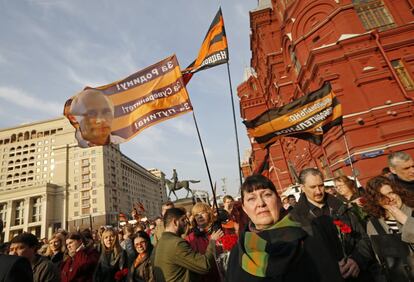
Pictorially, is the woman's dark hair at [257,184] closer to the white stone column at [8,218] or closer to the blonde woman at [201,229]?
the blonde woman at [201,229]

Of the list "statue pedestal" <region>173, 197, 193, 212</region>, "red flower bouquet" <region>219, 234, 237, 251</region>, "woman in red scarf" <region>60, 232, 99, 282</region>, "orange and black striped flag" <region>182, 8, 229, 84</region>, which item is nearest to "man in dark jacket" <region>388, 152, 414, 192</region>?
"red flower bouquet" <region>219, 234, 237, 251</region>

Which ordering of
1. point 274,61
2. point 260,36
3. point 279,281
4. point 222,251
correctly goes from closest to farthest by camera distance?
point 279,281 → point 222,251 → point 274,61 → point 260,36

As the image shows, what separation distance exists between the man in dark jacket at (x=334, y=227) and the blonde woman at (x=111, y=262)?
11.6 feet

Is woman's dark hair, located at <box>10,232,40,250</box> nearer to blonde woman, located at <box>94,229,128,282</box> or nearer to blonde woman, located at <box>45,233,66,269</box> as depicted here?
blonde woman, located at <box>94,229,128,282</box>

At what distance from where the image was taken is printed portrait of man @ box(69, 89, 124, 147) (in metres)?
6.93

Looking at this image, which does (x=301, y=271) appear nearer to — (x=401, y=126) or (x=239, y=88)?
(x=401, y=126)

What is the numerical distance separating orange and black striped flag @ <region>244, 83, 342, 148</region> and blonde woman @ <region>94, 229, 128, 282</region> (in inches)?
197

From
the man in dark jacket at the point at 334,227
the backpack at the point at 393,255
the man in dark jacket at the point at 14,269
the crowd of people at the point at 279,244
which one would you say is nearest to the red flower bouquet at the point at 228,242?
the crowd of people at the point at 279,244

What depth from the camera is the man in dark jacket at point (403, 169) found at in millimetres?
3666

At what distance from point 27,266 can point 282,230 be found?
251 cm

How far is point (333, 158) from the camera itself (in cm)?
1438

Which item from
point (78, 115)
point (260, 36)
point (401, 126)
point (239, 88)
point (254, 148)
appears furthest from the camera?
point (239, 88)

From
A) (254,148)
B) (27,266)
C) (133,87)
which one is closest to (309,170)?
(27,266)

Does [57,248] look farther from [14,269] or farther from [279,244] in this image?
[279,244]
